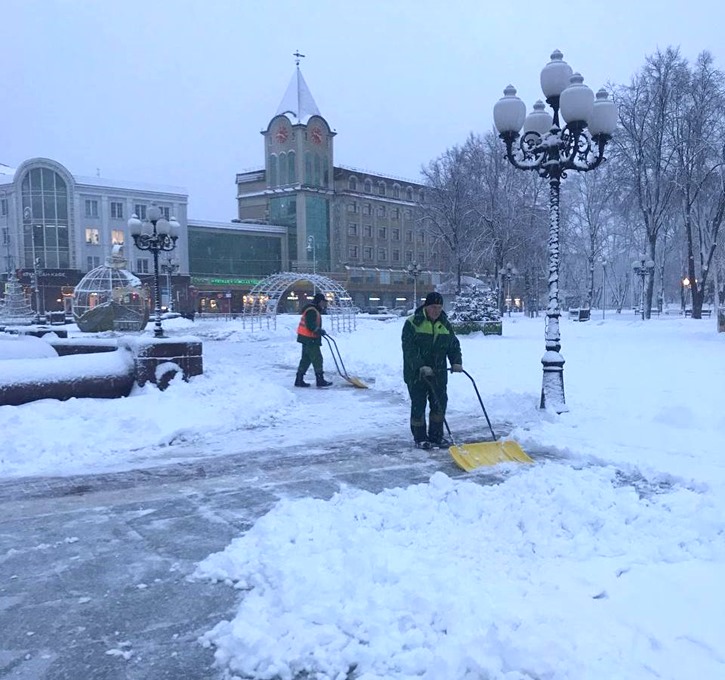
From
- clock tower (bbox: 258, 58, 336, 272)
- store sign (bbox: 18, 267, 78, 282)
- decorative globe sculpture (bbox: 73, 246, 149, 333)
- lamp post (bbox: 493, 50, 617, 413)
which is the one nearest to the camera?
lamp post (bbox: 493, 50, 617, 413)

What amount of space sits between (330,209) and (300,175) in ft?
19.0

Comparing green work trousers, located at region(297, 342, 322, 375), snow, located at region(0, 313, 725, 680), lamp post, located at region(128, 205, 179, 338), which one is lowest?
snow, located at region(0, 313, 725, 680)

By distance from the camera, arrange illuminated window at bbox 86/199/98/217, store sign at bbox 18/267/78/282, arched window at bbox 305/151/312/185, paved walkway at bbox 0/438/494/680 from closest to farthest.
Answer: paved walkway at bbox 0/438/494/680 < store sign at bbox 18/267/78/282 < illuminated window at bbox 86/199/98/217 < arched window at bbox 305/151/312/185

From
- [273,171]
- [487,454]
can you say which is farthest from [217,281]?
[487,454]

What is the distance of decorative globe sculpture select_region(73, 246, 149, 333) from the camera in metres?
25.7

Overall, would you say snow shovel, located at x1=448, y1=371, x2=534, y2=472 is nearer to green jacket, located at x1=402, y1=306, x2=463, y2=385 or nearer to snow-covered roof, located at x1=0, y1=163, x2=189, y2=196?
green jacket, located at x1=402, y1=306, x2=463, y2=385

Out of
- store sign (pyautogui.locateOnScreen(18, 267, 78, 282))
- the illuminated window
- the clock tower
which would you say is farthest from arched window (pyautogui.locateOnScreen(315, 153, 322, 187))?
store sign (pyautogui.locateOnScreen(18, 267, 78, 282))

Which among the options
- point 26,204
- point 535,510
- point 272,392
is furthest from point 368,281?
point 535,510

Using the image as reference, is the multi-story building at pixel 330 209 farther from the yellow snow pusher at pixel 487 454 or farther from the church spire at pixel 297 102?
the yellow snow pusher at pixel 487 454

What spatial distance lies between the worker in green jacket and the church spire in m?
66.0

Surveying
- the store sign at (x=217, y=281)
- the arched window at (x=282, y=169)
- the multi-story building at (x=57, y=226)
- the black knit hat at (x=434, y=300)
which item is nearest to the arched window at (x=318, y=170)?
the arched window at (x=282, y=169)

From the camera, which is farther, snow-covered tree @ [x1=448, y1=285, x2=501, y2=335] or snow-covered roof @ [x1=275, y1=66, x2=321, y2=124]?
snow-covered roof @ [x1=275, y1=66, x2=321, y2=124]

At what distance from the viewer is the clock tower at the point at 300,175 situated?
6888 centimetres

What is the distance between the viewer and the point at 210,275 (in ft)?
217
